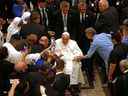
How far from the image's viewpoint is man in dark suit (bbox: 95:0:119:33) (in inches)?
534

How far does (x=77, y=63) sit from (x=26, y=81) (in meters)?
3.17

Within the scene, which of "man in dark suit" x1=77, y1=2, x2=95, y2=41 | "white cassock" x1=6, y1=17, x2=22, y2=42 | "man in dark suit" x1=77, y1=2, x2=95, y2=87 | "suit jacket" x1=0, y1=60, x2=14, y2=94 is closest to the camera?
"suit jacket" x1=0, y1=60, x2=14, y2=94

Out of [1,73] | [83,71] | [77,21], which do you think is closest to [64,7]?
[77,21]

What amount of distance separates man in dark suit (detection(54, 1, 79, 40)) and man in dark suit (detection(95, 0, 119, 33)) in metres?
0.63

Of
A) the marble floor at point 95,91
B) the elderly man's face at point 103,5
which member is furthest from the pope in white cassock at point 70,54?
the elderly man's face at point 103,5

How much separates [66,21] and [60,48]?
160cm

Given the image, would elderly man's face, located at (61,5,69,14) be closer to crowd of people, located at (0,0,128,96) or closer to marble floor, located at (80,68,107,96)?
crowd of people, located at (0,0,128,96)

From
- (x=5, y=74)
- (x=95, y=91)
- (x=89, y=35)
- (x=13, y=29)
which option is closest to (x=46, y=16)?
(x=13, y=29)

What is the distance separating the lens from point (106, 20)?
1356 centimetres

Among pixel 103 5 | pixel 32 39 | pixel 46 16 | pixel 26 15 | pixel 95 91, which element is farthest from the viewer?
pixel 46 16

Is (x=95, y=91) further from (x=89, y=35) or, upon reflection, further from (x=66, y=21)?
(x=66, y=21)

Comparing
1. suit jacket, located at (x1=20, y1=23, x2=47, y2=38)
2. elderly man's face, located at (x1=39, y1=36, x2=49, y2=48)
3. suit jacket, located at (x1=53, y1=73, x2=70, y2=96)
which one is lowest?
suit jacket, located at (x1=53, y1=73, x2=70, y2=96)

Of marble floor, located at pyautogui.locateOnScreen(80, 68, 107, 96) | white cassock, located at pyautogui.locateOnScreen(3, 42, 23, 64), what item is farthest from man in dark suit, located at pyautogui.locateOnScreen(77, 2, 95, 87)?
white cassock, located at pyautogui.locateOnScreen(3, 42, 23, 64)

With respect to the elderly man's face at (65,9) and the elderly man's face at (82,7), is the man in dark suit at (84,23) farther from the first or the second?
the elderly man's face at (65,9)
